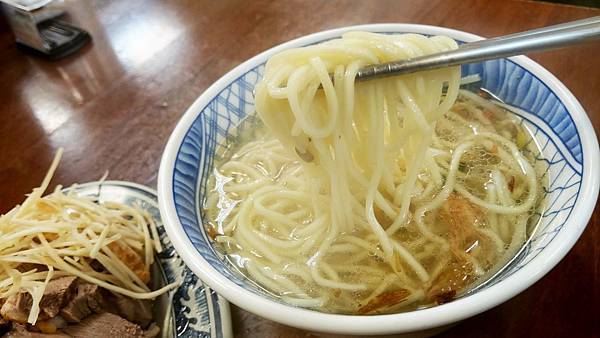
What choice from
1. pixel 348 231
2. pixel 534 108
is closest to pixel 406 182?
pixel 348 231

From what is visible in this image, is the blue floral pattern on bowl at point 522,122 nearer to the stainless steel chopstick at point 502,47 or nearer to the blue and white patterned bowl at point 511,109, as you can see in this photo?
the blue and white patterned bowl at point 511,109

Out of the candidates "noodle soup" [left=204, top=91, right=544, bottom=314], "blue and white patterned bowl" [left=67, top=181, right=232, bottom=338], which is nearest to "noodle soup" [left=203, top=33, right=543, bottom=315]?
"noodle soup" [left=204, top=91, right=544, bottom=314]

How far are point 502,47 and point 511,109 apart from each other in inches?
19.3

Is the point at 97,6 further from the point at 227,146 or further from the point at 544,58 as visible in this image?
the point at 544,58

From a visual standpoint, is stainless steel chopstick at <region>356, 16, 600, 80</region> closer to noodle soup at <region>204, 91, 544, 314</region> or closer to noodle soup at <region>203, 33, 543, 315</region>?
noodle soup at <region>203, 33, 543, 315</region>

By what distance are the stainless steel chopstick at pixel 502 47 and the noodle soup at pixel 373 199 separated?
0.18ft

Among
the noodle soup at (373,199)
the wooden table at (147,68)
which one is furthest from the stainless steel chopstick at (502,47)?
the wooden table at (147,68)

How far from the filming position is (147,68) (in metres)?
2.10

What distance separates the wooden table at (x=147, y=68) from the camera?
1.71 meters

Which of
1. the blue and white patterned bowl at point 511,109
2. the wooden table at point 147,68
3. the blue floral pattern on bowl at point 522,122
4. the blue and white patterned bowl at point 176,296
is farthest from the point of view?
the wooden table at point 147,68

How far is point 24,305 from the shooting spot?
119 centimetres

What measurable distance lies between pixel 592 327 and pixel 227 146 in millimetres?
964

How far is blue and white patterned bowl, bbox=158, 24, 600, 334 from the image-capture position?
81 cm

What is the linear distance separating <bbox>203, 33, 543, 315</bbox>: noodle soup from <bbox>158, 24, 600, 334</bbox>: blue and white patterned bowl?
2.7 inches
